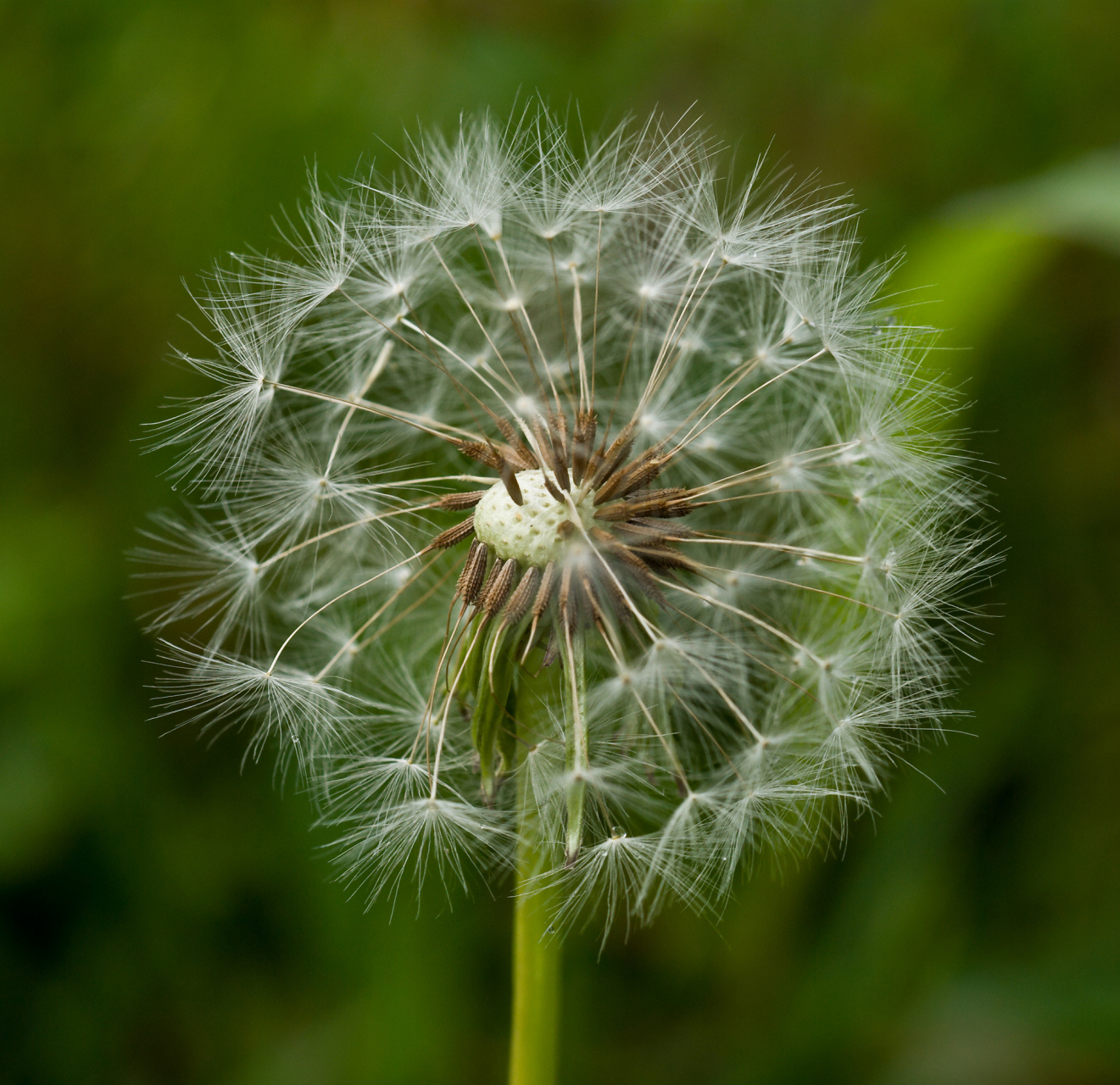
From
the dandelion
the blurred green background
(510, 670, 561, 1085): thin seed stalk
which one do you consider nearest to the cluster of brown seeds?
the dandelion

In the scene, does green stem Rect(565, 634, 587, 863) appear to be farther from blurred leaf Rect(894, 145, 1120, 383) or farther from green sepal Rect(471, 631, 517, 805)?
blurred leaf Rect(894, 145, 1120, 383)

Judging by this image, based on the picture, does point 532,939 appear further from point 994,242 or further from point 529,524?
point 994,242

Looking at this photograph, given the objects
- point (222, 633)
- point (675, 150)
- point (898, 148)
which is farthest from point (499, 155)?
point (898, 148)

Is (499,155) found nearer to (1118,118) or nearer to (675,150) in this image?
(675,150)

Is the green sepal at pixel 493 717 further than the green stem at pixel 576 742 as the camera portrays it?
Yes

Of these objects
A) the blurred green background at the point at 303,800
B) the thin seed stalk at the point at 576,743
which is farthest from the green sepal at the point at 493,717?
the blurred green background at the point at 303,800

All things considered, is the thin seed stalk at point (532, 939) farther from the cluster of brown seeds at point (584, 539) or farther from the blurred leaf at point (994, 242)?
the blurred leaf at point (994, 242)

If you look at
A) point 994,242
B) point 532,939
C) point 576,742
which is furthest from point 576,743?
point 994,242
